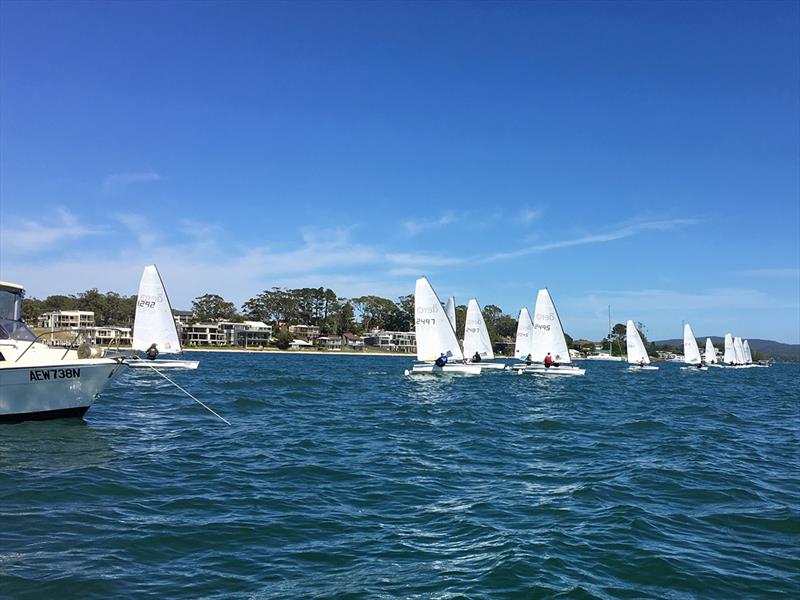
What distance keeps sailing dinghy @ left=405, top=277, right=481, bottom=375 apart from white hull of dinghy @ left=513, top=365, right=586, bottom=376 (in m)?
7.59

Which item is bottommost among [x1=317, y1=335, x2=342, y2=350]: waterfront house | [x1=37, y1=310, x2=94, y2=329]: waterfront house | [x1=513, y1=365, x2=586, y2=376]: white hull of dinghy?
[x1=513, y1=365, x2=586, y2=376]: white hull of dinghy

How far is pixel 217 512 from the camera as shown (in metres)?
9.62

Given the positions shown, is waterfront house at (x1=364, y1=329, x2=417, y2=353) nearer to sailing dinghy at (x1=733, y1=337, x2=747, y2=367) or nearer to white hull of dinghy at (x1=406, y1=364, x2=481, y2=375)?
sailing dinghy at (x1=733, y1=337, x2=747, y2=367)

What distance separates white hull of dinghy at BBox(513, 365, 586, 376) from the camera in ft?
177

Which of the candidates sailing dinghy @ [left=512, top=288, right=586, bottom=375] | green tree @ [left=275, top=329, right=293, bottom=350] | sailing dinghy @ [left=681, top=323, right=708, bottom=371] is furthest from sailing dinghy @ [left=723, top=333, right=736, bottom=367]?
green tree @ [left=275, top=329, right=293, bottom=350]

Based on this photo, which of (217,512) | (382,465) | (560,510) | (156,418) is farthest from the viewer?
(156,418)

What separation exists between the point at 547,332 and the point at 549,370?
13.1ft

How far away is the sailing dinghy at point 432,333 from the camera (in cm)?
5044

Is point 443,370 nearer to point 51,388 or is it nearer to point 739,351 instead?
point 51,388

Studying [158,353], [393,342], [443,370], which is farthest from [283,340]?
[443,370]

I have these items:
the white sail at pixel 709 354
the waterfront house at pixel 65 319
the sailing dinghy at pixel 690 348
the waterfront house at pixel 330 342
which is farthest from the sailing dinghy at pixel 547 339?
the waterfront house at pixel 65 319

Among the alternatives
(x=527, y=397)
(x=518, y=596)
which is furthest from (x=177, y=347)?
(x=518, y=596)

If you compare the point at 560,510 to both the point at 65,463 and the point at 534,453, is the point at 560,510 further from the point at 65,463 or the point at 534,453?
the point at 65,463

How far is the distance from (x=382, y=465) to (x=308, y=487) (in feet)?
8.77
